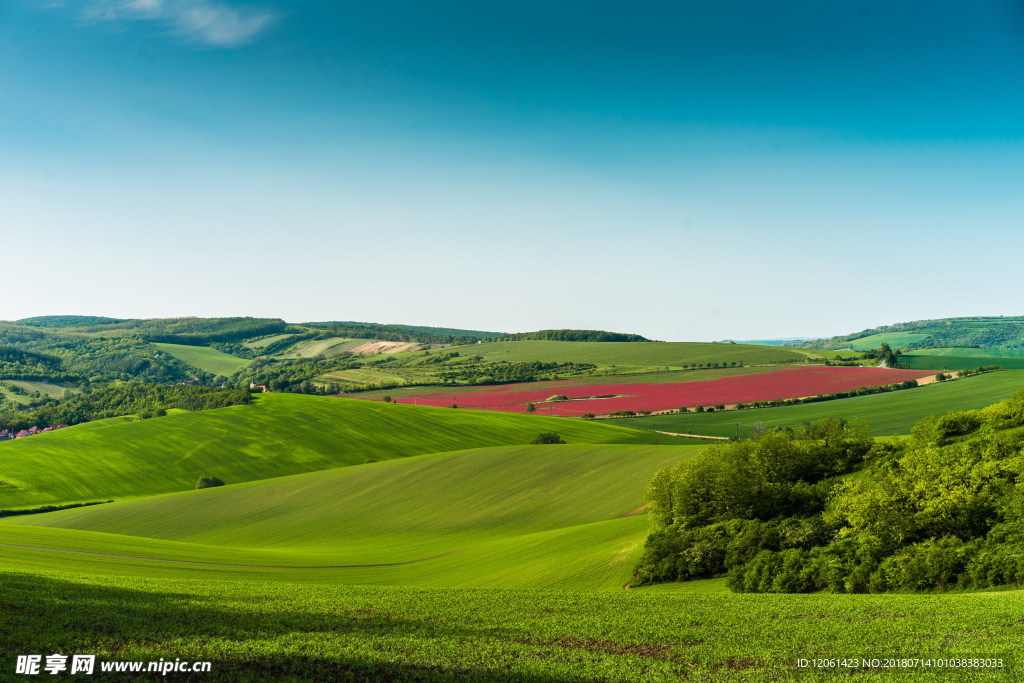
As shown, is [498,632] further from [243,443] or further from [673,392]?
[673,392]

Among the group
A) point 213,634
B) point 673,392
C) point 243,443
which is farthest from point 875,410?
point 213,634

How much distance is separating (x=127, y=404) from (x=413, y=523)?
110437mm

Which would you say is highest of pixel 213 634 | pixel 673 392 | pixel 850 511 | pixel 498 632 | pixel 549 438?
pixel 213 634

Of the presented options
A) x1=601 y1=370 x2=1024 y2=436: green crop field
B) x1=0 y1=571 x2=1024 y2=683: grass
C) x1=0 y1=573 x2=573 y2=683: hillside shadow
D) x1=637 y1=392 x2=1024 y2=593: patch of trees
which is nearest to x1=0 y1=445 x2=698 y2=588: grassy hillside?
x1=637 y1=392 x2=1024 y2=593: patch of trees

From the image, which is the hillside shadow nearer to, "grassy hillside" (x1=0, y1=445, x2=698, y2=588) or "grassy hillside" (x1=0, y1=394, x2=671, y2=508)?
"grassy hillside" (x1=0, y1=445, x2=698, y2=588)

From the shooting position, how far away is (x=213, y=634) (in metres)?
19.0

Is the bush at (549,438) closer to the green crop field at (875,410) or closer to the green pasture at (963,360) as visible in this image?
the green crop field at (875,410)

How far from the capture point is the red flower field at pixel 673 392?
411 ft

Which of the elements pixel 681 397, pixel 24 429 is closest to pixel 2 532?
pixel 681 397

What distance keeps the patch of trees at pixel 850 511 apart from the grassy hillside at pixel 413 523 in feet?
14.5

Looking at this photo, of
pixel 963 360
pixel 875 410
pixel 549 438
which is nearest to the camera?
pixel 875 410

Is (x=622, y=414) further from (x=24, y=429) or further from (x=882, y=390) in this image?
(x=24, y=429)

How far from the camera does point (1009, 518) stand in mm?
30516

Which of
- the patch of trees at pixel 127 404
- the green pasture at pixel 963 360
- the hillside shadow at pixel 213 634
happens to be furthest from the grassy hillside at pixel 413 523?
the green pasture at pixel 963 360
